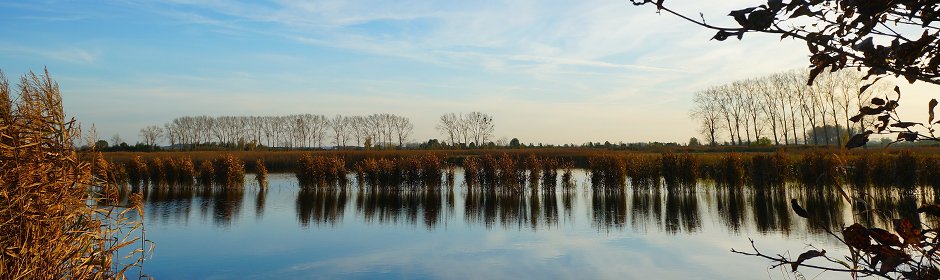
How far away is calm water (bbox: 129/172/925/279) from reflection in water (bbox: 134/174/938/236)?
0.05 metres

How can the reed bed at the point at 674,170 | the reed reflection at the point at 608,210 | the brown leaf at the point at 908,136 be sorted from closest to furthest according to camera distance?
the brown leaf at the point at 908,136, the reed reflection at the point at 608,210, the reed bed at the point at 674,170

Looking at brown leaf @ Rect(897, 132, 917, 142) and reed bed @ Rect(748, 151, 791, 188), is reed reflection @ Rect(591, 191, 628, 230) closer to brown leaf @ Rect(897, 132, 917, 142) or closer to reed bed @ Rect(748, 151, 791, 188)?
reed bed @ Rect(748, 151, 791, 188)

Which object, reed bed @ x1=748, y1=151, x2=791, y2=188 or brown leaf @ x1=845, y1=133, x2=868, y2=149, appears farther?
reed bed @ x1=748, y1=151, x2=791, y2=188

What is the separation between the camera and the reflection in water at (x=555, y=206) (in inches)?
548

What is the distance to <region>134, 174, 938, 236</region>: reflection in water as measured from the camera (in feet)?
45.7

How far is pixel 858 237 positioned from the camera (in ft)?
4.82

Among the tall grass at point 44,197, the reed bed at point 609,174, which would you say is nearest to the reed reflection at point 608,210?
Answer: the reed bed at point 609,174

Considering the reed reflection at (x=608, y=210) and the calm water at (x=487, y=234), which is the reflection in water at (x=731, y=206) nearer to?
the calm water at (x=487, y=234)

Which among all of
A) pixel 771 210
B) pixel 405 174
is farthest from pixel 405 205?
pixel 771 210

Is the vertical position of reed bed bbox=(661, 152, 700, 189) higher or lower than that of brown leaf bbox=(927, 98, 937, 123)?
lower

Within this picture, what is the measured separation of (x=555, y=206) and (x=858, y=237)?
16.1 metres

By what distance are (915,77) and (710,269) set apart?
8.29 metres

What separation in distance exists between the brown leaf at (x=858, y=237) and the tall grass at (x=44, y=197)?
4768 millimetres

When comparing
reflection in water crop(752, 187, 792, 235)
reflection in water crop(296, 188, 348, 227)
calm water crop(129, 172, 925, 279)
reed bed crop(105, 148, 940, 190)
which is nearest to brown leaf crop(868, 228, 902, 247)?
calm water crop(129, 172, 925, 279)
